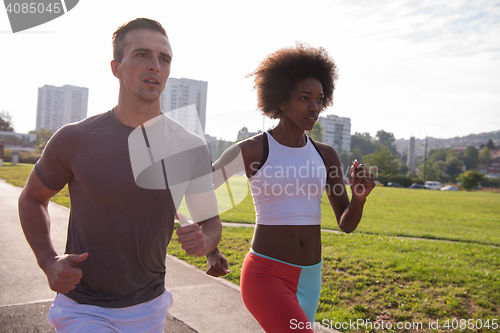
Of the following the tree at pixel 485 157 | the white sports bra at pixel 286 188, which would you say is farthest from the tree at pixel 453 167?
the white sports bra at pixel 286 188

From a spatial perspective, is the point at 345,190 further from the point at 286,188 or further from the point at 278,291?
the point at 278,291

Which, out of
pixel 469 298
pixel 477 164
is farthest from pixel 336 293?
pixel 477 164

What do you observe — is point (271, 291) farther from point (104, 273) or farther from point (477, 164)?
point (477, 164)

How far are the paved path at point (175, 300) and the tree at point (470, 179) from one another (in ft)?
213

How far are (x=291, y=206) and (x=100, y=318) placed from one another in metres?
1.42

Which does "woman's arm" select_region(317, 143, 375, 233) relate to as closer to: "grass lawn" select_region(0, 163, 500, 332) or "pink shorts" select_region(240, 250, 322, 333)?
"pink shorts" select_region(240, 250, 322, 333)

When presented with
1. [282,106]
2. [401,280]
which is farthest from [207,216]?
[401,280]

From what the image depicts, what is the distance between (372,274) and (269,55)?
14.4 ft

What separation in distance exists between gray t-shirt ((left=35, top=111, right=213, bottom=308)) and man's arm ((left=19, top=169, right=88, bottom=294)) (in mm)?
92

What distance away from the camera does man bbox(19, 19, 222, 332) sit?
2.04 m

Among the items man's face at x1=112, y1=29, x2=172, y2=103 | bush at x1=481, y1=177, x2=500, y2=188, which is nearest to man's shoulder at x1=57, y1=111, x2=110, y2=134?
man's face at x1=112, y1=29, x2=172, y2=103

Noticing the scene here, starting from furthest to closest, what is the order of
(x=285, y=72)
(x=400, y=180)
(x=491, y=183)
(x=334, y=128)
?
(x=334, y=128) < (x=491, y=183) < (x=400, y=180) < (x=285, y=72)

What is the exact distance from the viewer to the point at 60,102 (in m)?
122

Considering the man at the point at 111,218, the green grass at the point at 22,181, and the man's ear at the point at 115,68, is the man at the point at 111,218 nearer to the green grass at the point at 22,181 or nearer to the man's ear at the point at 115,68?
the man's ear at the point at 115,68
